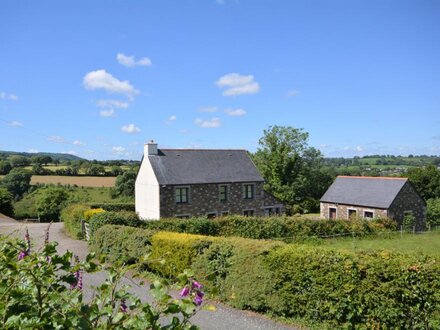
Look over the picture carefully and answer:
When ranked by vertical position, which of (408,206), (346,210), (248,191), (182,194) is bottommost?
(346,210)

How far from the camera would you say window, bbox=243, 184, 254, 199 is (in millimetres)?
33938

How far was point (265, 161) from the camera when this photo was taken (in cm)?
5119

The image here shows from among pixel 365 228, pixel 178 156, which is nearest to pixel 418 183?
pixel 365 228

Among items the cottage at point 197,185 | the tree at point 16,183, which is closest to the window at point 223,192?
the cottage at point 197,185

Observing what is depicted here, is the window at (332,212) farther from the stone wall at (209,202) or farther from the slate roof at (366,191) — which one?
the stone wall at (209,202)

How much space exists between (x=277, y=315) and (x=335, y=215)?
2708 cm

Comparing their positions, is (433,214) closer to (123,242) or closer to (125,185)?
(123,242)

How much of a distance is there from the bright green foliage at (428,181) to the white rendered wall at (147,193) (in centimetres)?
3625

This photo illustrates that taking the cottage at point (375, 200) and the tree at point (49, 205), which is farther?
the tree at point (49, 205)

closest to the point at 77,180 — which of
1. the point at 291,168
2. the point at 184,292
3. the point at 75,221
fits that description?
the point at 291,168

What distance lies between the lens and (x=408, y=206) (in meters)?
31.4

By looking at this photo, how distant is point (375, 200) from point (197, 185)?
14.8 meters

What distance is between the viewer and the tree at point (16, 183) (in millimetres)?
60731

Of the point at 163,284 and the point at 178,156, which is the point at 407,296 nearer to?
the point at 163,284
